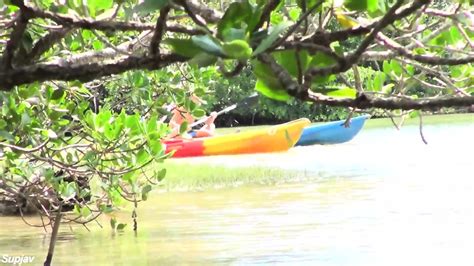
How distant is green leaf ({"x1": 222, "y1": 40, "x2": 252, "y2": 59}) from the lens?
36.4 inches

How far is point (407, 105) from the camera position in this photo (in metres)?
1.09

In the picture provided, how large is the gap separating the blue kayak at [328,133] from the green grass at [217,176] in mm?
4158

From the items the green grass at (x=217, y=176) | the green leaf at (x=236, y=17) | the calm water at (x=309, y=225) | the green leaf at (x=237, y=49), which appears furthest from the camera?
the green grass at (x=217, y=176)

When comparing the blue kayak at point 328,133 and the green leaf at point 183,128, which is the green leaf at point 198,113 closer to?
the green leaf at point 183,128

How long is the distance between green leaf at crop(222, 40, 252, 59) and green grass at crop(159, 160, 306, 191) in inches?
415

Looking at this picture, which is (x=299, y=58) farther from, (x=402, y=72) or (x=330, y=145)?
(x=330, y=145)

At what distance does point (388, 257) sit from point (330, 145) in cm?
1003

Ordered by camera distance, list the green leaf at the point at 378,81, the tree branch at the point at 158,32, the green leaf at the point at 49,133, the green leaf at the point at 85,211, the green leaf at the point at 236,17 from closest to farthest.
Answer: the green leaf at the point at 236,17, the tree branch at the point at 158,32, the green leaf at the point at 378,81, the green leaf at the point at 49,133, the green leaf at the point at 85,211

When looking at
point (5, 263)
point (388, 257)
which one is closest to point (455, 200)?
point (388, 257)

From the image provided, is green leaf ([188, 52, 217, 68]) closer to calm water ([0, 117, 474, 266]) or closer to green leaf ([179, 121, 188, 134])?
green leaf ([179, 121, 188, 134])

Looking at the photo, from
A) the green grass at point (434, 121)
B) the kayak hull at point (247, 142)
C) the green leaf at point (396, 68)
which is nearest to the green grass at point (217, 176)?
the kayak hull at point (247, 142)

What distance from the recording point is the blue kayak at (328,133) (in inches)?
657

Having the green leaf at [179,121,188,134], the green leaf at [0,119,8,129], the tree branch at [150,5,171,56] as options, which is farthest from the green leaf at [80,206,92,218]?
the tree branch at [150,5,171,56]

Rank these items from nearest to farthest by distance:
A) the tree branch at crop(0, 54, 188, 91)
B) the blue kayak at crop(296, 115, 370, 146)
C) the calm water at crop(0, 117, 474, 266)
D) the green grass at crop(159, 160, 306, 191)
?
1. the tree branch at crop(0, 54, 188, 91)
2. the calm water at crop(0, 117, 474, 266)
3. the green grass at crop(159, 160, 306, 191)
4. the blue kayak at crop(296, 115, 370, 146)
